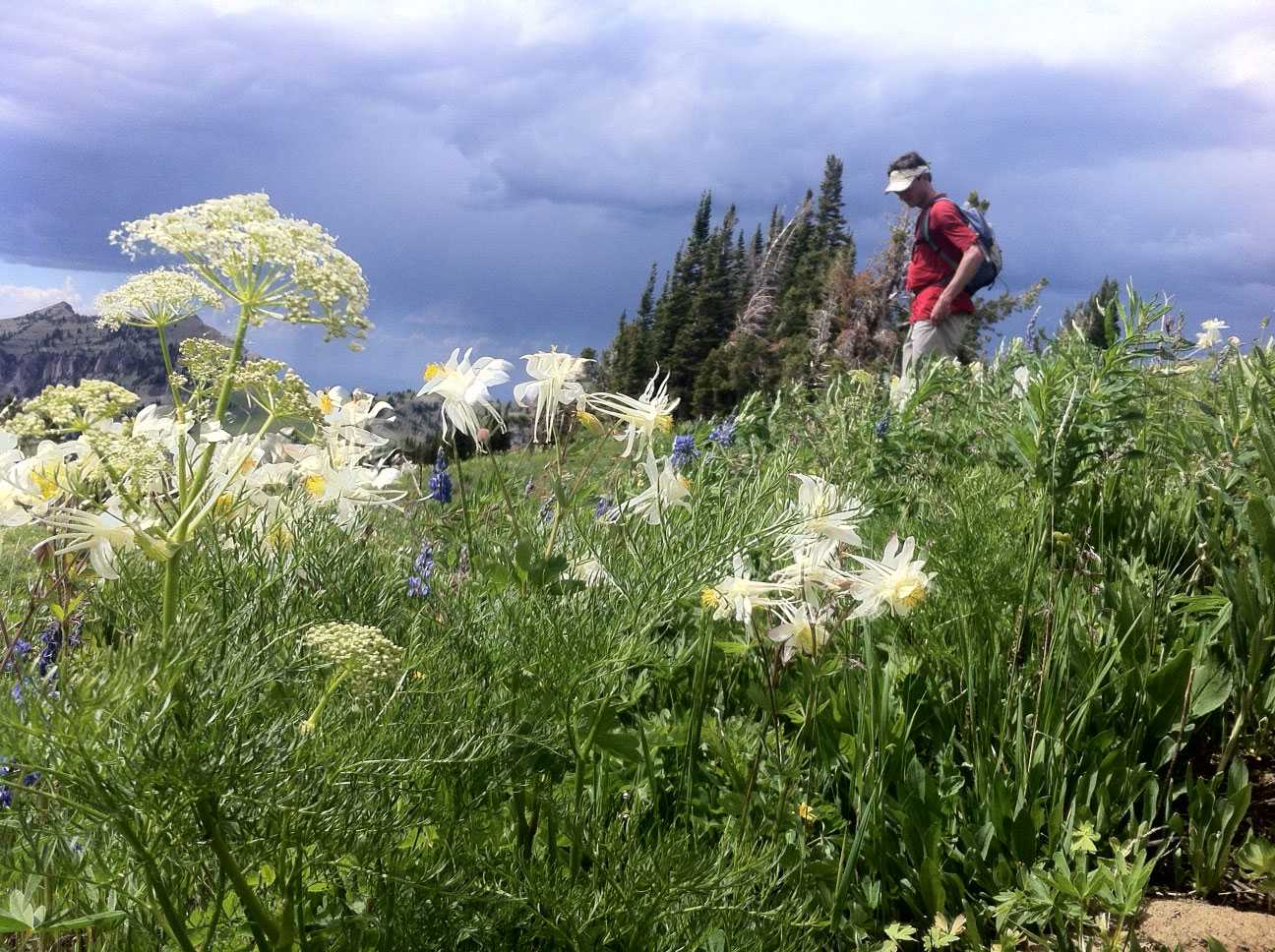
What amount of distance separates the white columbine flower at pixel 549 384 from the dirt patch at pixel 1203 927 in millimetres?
1756

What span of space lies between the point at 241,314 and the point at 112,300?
267mm

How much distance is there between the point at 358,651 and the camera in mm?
1415

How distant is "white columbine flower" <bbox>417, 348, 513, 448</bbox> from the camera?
7.10 feet

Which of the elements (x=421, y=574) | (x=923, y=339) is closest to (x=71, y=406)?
(x=421, y=574)

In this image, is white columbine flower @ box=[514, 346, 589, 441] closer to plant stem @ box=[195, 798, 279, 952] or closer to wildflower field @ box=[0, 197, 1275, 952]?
wildflower field @ box=[0, 197, 1275, 952]

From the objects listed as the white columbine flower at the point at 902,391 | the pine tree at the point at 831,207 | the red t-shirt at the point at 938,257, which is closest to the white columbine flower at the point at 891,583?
the white columbine flower at the point at 902,391

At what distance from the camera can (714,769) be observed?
2379 mm

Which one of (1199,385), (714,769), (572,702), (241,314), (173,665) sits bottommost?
(714,769)

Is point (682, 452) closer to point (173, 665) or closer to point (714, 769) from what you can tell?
point (714, 769)

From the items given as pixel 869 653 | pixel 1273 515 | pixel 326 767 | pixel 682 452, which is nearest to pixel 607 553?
pixel 869 653

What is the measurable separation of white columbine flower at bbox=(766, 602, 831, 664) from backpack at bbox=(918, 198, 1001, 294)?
754cm

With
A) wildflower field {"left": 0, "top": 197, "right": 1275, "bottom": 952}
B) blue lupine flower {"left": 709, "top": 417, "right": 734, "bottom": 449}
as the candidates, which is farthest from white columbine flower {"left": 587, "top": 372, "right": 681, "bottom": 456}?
blue lupine flower {"left": 709, "top": 417, "right": 734, "bottom": 449}

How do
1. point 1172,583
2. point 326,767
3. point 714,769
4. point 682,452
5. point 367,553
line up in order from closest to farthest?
point 326,767 < point 367,553 < point 714,769 < point 1172,583 < point 682,452

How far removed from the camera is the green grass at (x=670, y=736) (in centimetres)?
136
